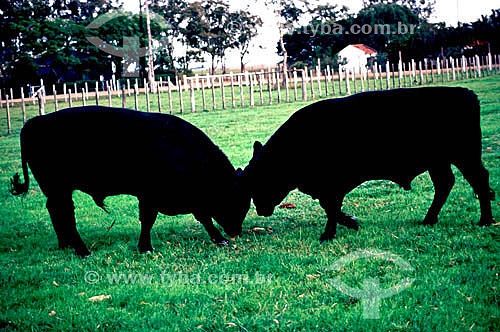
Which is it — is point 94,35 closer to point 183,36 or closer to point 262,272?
point 183,36

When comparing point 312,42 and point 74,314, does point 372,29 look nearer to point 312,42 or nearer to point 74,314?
point 312,42

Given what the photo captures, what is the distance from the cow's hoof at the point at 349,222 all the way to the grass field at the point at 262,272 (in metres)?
0.15

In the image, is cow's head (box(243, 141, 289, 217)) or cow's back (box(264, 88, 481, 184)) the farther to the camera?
cow's head (box(243, 141, 289, 217))

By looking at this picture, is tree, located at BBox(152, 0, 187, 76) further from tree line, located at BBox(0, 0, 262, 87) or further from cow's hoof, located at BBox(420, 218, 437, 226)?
cow's hoof, located at BBox(420, 218, 437, 226)

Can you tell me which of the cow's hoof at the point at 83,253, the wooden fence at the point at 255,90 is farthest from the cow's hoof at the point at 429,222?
the wooden fence at the point at 255,90

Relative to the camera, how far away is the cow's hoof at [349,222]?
642 centimetres

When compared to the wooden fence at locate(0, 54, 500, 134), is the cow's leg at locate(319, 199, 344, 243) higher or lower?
lower

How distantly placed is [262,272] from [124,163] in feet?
7.35

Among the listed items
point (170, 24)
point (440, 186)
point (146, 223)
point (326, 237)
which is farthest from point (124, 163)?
point (170, 24)

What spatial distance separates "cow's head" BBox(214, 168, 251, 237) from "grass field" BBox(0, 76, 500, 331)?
0.21 meters

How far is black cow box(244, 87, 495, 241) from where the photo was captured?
243 inches

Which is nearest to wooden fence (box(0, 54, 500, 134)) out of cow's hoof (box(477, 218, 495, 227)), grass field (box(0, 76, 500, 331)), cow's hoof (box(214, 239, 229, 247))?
grass field (box(0, 76, 500, 331))

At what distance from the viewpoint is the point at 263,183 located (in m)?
6.94

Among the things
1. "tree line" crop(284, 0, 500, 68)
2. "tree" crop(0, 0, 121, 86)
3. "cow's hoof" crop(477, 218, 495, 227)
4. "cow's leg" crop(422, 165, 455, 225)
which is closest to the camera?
"cow's hoof" crop(477, 218, 495, 227)
